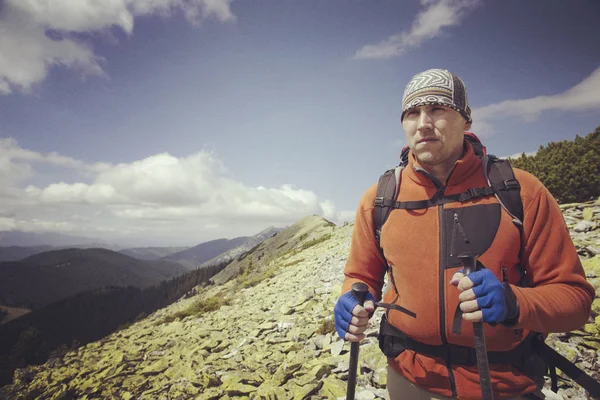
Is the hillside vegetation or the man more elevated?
the hillside vegetation

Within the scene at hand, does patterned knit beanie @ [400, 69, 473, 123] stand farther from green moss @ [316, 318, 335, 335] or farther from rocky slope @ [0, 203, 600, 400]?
green moss @ [316, 318, 335, 335]

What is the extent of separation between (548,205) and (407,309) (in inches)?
57.2

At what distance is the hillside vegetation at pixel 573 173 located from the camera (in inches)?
771

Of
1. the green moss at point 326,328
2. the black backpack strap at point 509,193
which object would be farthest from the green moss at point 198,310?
the black backpack strap at point 509,193

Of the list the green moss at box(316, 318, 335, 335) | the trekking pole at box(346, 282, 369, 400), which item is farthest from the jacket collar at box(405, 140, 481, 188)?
the green moss at box(316, 318, 335, 335)

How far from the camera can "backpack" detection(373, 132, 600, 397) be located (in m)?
2.29

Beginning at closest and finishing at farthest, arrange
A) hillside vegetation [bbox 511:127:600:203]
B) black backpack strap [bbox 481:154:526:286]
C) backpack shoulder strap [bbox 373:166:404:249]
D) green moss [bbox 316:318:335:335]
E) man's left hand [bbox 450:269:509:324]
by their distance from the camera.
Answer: man's left hand [bbox 450:269:509:324] < black backpack strap [bbox 481:154:526:286] < backpack shoulder strap [bbox 373:166:404:249] < green moss [bbox 316:318:335:335] < hillside vegetation [bbox 511:127:600:203]

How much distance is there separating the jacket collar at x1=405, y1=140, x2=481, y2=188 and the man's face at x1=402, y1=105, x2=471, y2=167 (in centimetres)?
10

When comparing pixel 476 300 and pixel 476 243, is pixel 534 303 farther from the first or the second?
pixel 476 243

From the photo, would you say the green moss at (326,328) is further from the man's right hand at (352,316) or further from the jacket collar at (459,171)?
the jacket collar at (459,171)

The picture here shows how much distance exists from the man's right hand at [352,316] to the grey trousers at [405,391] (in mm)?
691

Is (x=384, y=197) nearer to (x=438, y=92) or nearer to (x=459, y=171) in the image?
(x=459, y=171)

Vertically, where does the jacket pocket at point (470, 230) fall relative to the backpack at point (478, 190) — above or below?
below

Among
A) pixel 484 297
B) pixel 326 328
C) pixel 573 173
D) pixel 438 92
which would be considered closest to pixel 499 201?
pixel 484 297
